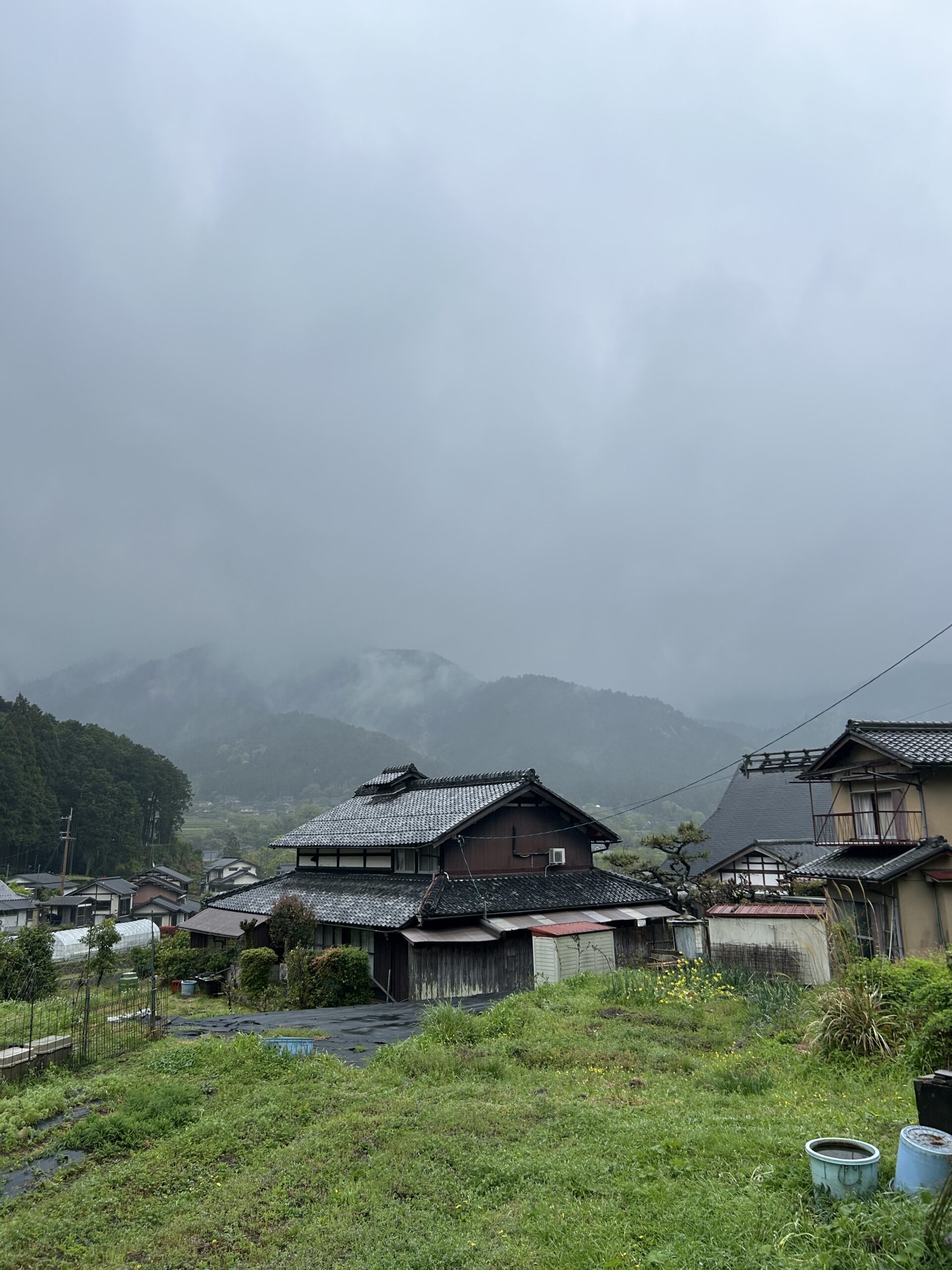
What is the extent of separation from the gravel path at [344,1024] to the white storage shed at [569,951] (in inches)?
77.7

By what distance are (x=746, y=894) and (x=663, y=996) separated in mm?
18460

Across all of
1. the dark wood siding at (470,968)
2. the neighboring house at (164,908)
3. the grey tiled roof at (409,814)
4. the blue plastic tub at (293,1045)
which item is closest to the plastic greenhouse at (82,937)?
the neighboring house at (164,908)

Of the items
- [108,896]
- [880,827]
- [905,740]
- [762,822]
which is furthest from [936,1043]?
[108,896]

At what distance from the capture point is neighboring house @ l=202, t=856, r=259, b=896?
8556cm

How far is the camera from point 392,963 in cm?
2628

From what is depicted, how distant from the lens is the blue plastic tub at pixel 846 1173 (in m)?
6.16

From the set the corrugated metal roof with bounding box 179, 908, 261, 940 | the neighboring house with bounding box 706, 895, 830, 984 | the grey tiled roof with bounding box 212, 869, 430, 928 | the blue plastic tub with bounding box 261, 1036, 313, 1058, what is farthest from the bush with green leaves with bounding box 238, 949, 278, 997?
the neighboring house with bounding box 706, 895, 830, 984

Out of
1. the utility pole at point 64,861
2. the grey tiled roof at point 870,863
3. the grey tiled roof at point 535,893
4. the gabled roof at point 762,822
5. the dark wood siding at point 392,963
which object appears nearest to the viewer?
the grey tiled roof at point 870,863

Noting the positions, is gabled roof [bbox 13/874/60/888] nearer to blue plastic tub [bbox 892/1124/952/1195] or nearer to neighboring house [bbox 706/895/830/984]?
neighboring house [bbox 706/895/830/984]

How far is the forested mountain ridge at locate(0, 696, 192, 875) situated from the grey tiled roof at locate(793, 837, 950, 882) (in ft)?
251

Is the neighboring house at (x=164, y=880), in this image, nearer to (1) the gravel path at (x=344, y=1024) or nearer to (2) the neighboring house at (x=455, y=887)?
(2) the neighboring house at (x=455, y=887)

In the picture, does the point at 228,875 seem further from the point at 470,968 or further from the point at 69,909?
the point at 470,968

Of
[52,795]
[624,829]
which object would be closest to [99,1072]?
[52,795]

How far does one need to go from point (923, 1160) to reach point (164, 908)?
7522cm
